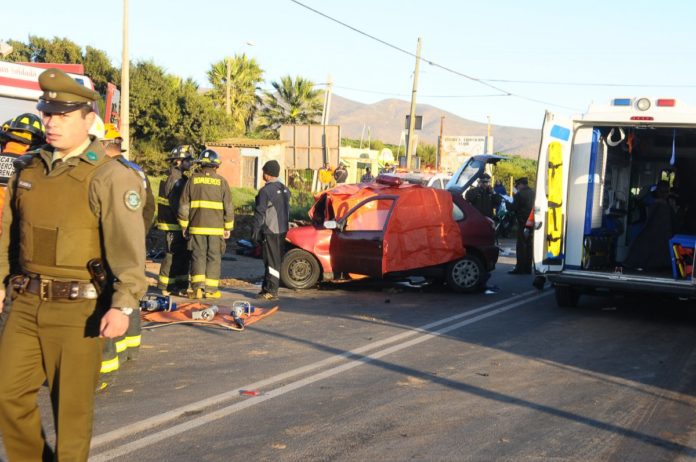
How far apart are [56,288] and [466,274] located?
392 inches

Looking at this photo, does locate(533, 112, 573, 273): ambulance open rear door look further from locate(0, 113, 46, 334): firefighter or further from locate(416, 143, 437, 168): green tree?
locate(416, 143, 437, 168): green tree

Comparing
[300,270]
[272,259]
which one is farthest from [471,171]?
[272,259]

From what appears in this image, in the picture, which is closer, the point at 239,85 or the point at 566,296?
the point at 566,296

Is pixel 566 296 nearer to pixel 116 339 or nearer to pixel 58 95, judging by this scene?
pixel 116 339

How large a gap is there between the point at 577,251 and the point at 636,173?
4060 mm

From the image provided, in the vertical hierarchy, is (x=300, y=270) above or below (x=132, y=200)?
below

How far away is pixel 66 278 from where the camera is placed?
3.92m

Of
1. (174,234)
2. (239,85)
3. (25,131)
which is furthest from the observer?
(239,85)

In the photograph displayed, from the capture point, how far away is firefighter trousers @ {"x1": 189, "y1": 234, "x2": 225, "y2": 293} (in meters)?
11.6

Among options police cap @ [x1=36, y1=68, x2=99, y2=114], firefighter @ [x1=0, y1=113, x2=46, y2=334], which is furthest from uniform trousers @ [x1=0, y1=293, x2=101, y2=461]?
firefighter @ [x1=0, y1=113, x2=46, y2=334]

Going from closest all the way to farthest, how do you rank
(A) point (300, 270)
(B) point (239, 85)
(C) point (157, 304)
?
(C) point (157, 304), (A) point (300, 270), (B) point (239, 85)

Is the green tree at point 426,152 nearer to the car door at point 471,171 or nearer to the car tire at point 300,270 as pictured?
the car door at point 471,171

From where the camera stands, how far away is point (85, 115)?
404 cm

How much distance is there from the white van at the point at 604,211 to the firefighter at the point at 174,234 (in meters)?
4.80
